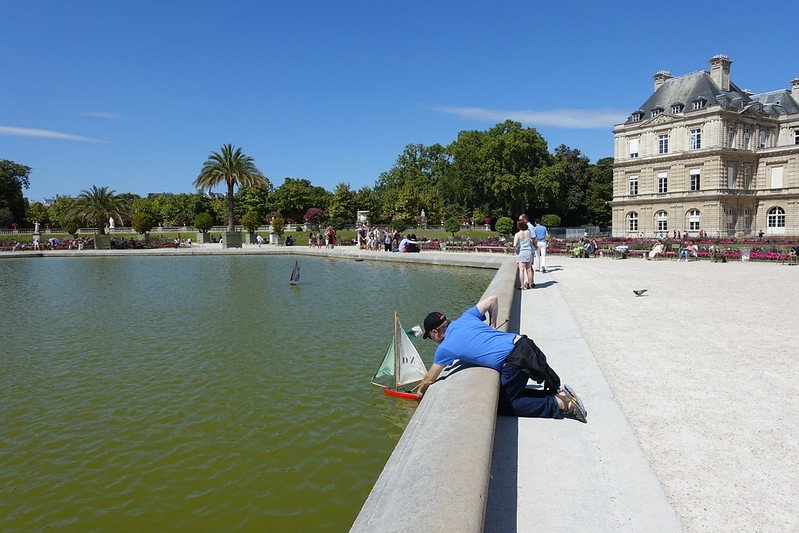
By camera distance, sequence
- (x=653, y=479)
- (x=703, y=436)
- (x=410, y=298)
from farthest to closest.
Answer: (x=410, y=298), (x=703, y=436), (x=653, y=479)

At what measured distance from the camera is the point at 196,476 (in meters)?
5.44

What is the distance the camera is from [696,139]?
2047 inches

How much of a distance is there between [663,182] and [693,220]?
5098 millimetres

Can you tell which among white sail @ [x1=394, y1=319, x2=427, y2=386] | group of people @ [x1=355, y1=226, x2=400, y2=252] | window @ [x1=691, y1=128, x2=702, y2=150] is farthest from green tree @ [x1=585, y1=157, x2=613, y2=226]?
white sail @ [x1=394, y1=319, x2=427, y2=386]

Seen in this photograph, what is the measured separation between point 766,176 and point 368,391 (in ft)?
197

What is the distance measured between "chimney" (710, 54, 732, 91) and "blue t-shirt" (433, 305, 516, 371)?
60713mm

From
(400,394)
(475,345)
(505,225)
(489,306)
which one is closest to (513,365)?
(475,345)

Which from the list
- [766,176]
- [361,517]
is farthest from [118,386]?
[766,176]

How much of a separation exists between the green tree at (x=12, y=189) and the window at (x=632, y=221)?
82.2 metres

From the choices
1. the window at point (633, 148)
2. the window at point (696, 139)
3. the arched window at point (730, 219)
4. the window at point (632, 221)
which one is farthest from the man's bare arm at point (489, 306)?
the window at point (633, 148)

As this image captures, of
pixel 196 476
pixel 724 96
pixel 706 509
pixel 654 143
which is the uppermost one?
pixel 724 96

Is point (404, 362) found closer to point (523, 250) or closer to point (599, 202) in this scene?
point (523, 250)

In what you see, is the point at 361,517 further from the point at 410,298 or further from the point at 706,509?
the point at 410,298

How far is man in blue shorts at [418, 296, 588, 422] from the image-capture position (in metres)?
4.93
